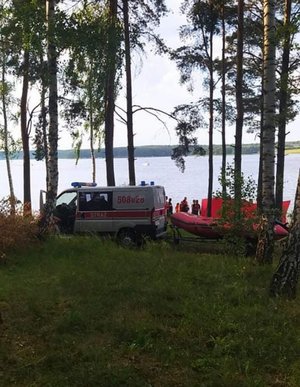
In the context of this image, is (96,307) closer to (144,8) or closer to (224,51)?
(144,8)

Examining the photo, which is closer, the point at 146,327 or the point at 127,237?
the point at 146,327

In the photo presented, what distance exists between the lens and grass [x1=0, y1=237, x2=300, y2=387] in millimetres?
4816

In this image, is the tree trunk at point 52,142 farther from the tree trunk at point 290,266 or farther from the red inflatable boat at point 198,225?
the tree trunk at point 290,266

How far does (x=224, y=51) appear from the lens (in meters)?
26.6

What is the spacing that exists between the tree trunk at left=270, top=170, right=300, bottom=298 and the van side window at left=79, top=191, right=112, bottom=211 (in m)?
7.98

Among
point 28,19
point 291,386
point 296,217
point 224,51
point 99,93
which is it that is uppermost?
point 224,51

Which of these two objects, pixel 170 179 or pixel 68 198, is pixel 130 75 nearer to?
pixel 68 198

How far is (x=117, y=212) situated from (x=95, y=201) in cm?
78

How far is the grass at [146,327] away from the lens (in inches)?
190

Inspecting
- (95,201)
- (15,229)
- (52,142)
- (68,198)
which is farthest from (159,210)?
(15,229)

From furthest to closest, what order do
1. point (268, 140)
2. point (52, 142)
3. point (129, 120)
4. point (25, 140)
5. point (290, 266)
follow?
1. point (25, 140)
2. point (129, 120)
3. point (52, 142)
4. point (268, 140)
5. point (290, 266)

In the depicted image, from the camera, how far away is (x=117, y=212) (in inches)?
564

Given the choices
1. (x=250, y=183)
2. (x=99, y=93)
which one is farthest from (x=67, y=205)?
(x=250, y=183)

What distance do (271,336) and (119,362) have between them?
73.5 inches
